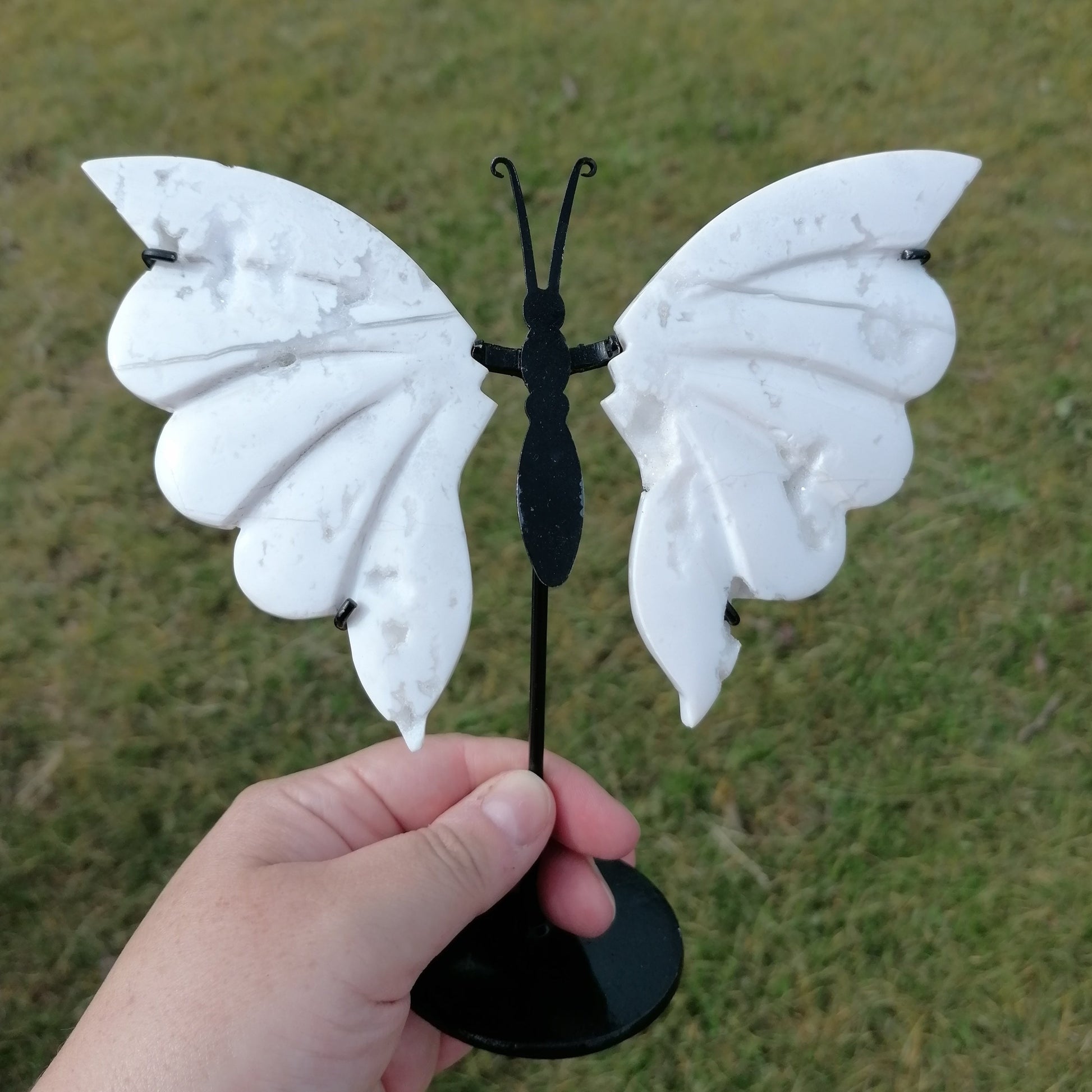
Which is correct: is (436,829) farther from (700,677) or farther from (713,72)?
(713,72)

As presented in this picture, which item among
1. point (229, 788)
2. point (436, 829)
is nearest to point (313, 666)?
point (229, 788)

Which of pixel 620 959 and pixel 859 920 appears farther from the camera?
pixel 859 920

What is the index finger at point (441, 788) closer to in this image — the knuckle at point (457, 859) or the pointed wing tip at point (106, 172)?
the knuckle at point (457, 859)

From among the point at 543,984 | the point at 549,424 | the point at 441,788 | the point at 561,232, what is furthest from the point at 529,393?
the point at 543,984

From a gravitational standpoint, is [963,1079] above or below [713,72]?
below

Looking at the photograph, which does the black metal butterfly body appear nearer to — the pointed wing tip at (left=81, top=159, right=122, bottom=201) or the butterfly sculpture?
the butterfly sculpture

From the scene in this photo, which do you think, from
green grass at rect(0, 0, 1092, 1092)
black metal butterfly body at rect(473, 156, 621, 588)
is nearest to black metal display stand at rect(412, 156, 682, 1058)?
black metal butterfly body at rect(473, 156, 621, 588)

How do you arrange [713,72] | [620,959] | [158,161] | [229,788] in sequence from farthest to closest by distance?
[713,72]
[229,788]
[620,959]
[158,161]

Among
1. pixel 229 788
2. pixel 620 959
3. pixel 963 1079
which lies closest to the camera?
pixel 620 959
